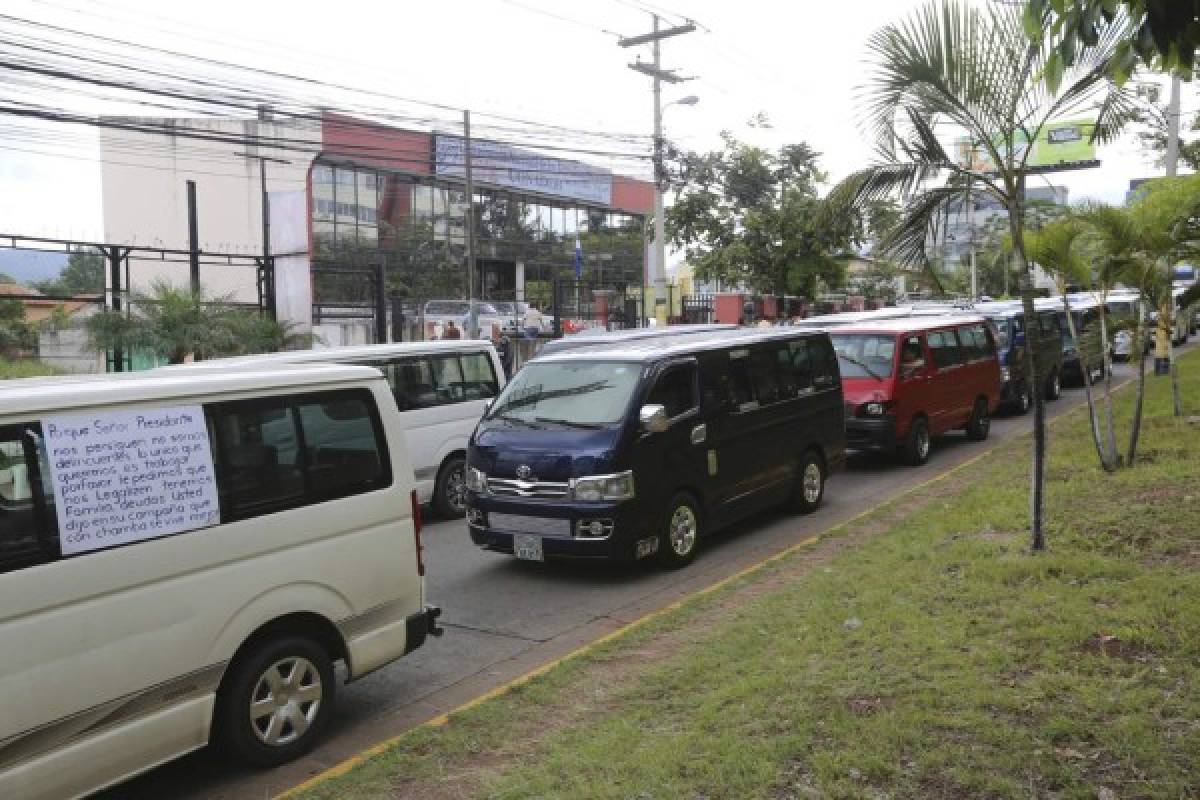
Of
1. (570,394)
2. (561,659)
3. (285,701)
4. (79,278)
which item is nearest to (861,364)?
(570,394)

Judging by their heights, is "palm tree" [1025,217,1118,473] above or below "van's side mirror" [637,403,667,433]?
above

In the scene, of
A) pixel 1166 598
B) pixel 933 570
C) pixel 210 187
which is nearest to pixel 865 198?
pixel 933 570

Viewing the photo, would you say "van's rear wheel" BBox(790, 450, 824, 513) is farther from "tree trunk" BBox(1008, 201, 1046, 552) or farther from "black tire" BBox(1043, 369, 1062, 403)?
"black tire" BBox(1043, 369, 1062, 403)

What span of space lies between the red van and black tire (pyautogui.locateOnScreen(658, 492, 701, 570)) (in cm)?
475

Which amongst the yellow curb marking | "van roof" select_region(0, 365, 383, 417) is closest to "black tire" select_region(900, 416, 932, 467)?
the yellow curb marking

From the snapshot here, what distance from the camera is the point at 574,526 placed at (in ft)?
25.1

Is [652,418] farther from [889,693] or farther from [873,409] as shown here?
[873,409]

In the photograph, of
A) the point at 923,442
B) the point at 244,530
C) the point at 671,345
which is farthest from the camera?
the point at 923,442

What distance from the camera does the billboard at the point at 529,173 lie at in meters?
38.5

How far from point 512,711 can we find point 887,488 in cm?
749

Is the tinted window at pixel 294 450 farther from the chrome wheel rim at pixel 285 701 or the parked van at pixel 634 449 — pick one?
the parked van at pixel 634 449

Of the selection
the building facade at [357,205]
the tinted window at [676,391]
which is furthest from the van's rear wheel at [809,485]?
the building facade at [357,205]

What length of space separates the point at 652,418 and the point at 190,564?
4128mm

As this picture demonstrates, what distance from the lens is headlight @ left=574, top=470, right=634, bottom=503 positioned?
298 inches
